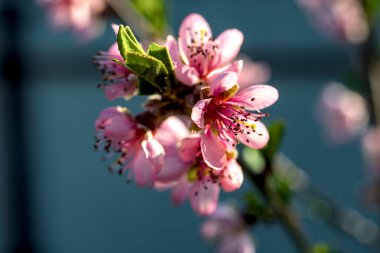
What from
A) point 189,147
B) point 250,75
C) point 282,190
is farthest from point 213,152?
point 250,75

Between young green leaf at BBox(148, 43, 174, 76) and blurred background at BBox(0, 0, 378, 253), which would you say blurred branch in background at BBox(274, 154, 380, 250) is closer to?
young green leaf at BBox(148, 43, 174, 76)

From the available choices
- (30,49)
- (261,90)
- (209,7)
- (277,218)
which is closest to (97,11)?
(277,218)

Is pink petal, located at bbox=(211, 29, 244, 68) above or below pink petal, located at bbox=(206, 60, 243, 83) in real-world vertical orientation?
above

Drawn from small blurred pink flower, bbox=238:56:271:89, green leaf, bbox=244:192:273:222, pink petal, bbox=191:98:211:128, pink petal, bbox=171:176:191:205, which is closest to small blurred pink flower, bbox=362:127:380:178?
small blurred pink flower, bbox=238:56:271:89

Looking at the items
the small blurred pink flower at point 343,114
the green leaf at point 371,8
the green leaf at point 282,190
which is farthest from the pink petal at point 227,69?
the small blurred pink flower at point 343,114

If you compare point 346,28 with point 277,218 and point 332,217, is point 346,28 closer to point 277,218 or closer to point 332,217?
point 332,217
